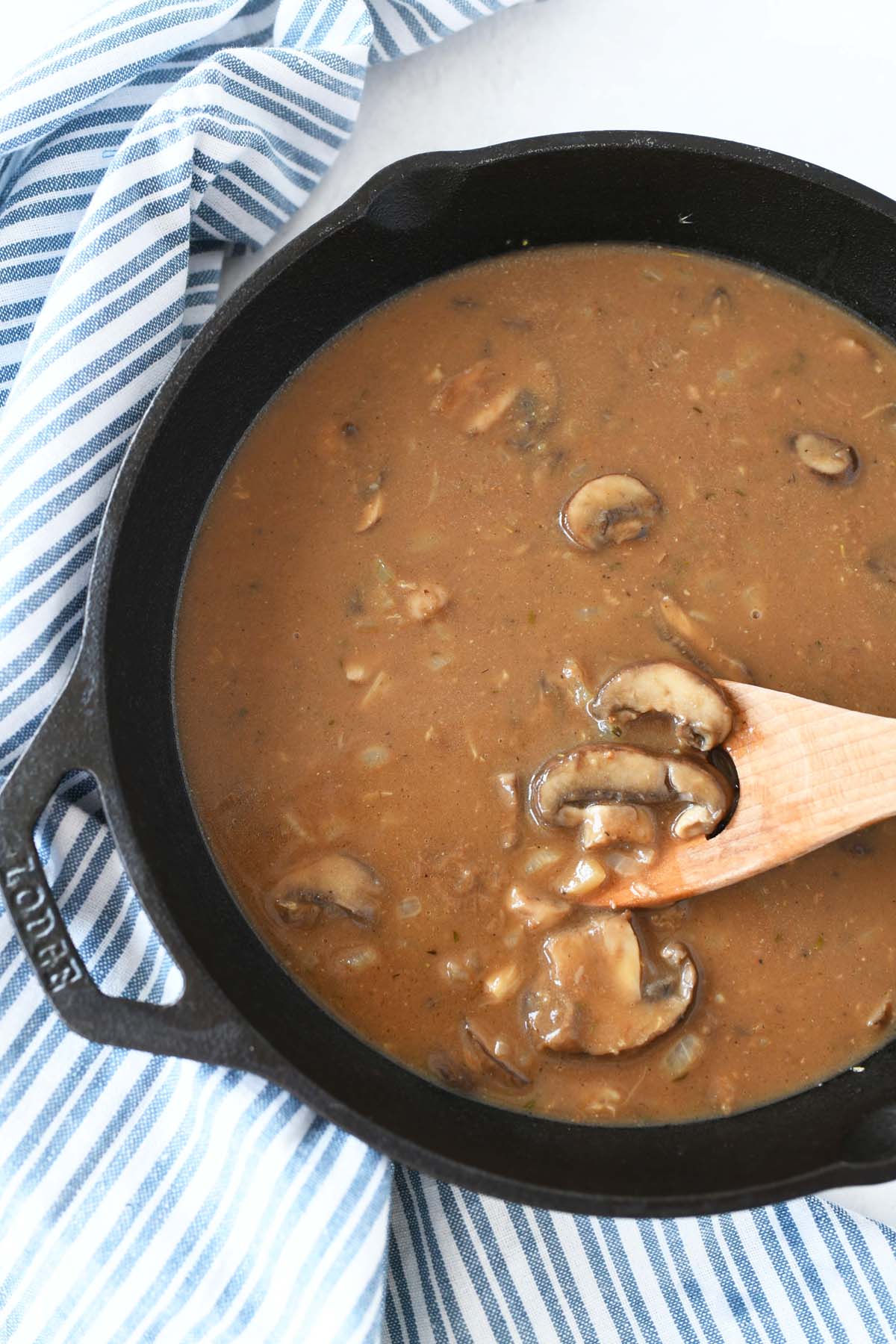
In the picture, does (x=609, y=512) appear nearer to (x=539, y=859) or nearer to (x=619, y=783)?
A: (x=619, y=783)

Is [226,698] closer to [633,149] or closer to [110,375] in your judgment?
[110,375]

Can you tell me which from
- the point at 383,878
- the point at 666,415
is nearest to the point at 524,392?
the point at 666,415

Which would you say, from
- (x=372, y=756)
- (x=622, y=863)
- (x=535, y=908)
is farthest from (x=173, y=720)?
(x=622, y=863)

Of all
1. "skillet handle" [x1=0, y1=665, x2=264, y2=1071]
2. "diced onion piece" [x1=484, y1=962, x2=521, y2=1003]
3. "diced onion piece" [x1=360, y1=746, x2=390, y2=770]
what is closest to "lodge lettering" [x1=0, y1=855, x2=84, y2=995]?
"skillet handle" [x1=0, y1=665, x2=264, y2=1071]

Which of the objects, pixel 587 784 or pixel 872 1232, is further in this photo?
pixel 872 1232

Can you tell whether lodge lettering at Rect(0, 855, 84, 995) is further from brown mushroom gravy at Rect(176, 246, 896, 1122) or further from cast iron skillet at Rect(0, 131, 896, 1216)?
brown mushroom gravy at Rect(176, 246, 896, 1122)

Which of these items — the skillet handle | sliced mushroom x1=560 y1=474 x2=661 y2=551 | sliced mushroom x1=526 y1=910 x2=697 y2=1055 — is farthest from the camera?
sliced mushroom x1=560 y1=474 x2=661 y2=551

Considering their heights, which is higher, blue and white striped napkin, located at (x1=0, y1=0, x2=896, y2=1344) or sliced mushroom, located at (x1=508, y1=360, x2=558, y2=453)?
sliced mushroom, located at (x1=508, y1=360, x2=558, y2=453)

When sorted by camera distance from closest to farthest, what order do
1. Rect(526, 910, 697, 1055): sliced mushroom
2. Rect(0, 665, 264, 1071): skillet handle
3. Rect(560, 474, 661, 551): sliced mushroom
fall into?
1. Rect(0, 665, 264, 1071): skillet handle
2. Rect(526, 910, 697, 1055): sliced mushroom
3. Rect(560, 474, 661, 551): sliced mushroom

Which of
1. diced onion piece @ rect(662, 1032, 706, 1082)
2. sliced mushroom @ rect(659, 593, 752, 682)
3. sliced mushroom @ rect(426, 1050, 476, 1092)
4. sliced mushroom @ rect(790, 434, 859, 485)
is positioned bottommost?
sliced mushroom @ rect(426, 1050, 476, 1092)
